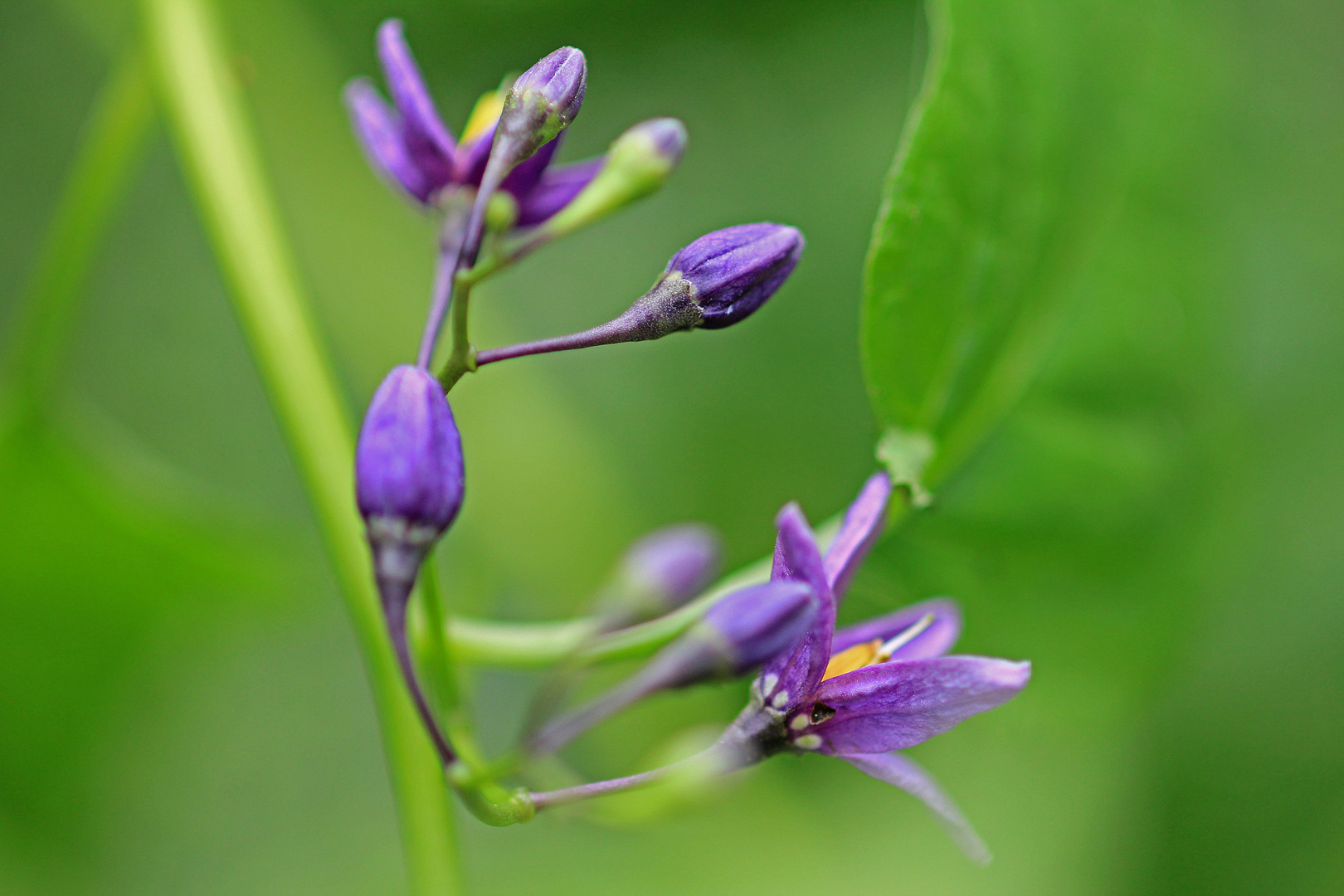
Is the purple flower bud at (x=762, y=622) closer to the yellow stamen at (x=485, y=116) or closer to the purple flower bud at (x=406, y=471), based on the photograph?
the purple flower bud at (x=406, y=471)

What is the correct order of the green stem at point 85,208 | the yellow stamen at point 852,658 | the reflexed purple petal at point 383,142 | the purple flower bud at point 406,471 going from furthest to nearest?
the green stem at point 85,208 → the reflexed purple petal at point 383,142 → the yellow stamen at point 852,658 → the purple flower bud at point 406,471

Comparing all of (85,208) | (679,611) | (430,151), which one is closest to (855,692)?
(679,611)

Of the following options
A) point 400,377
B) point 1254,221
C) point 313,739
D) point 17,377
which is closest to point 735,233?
point 400,377

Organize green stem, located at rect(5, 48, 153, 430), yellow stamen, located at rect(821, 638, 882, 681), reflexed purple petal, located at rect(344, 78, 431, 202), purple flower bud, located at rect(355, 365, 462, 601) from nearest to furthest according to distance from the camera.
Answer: purple flower bud, located at rect(355, 365, 462, 601) → yellow stamen, located at rect(821, 638, 882, 681) → reflexed purple petal, located at rect(344, 78, 431, 202) → green stem, located at rect(5, 48, 153, 430)

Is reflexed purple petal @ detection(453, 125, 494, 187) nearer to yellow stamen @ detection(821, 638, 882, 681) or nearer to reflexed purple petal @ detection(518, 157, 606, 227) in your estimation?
reflexed purple petal @ detection(518, 157, 606, 227)

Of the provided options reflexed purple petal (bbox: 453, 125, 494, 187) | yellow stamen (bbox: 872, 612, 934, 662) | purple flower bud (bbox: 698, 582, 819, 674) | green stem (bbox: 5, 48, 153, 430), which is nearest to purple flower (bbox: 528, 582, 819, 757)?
purple flower bud (bbox: 698, 582, 819, 674)

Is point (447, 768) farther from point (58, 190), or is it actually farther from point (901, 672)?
point (58, 190)

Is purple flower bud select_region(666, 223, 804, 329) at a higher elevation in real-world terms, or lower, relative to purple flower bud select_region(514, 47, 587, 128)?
lower

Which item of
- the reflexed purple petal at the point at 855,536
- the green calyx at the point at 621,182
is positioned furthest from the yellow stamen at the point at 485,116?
the reflexed purple petal at the point at 855,536
